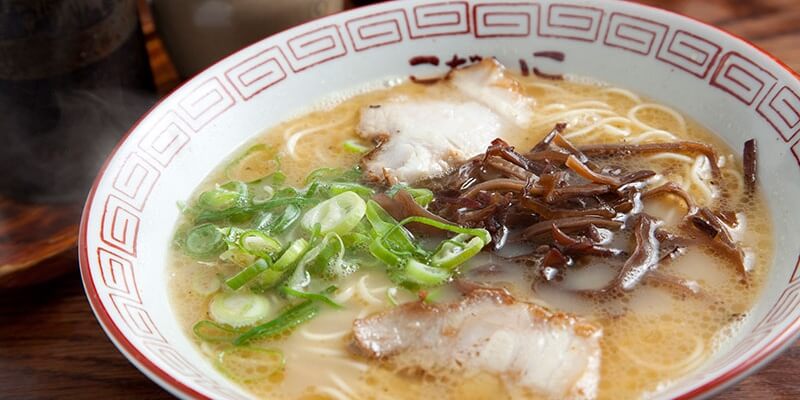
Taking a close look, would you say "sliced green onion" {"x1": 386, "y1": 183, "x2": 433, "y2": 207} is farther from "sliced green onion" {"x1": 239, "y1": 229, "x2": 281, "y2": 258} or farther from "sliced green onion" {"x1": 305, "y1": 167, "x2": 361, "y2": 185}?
"sliced green onion" {"x1": 239, "y1": 229, "x2": 281, "y2": 258}

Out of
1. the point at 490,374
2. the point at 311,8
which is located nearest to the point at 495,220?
the point at 490,374

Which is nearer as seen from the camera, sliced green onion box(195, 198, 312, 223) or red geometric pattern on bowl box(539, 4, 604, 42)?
sliced green onion box(195, 198, 312, 223)

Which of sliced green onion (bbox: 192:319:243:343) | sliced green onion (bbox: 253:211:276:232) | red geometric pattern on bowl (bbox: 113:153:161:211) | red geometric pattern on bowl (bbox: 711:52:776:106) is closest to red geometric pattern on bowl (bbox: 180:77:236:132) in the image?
red geometric pattern on bowl (bbox: 113:153:161:211)

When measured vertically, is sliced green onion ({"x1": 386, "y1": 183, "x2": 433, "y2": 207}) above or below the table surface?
above

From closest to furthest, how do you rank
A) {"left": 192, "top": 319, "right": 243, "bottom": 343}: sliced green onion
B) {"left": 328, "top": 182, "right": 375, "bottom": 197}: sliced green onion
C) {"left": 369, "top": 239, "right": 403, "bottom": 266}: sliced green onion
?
{"left": 192, "top": 319, "right": 243, "bottom": 343}: sliced green onion
{"left": 369, "top": 239, "right": 403, "bottom": 266}: sliced green onion
{"left": 328, "top": 182, "right": 375, "bottom": 197}: sliced green onion

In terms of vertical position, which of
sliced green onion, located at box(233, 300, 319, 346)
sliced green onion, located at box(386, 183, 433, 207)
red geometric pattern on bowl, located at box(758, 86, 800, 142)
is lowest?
sliced green onion, located at box(233, 300, 319, 346)

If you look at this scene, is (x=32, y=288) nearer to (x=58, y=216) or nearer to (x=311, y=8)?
(x=58, y=216)

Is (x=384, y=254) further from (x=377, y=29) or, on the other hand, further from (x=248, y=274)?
(x=377, y=29)
